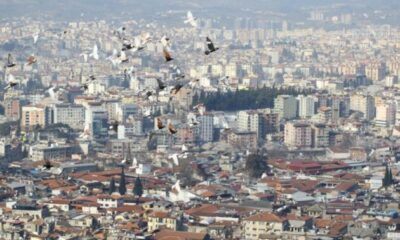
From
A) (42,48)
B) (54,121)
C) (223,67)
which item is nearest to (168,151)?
(54,121)

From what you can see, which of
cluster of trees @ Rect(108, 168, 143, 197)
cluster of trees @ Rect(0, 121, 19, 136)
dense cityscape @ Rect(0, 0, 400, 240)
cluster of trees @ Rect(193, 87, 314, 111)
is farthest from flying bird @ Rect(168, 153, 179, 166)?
cluster of trees @ Rect(193, 87, 314, 111)

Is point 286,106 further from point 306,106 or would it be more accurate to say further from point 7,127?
point 7,127

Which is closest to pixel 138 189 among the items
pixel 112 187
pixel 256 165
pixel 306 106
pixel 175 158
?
pixel 112 187

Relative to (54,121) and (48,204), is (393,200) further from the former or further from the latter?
(54,121)

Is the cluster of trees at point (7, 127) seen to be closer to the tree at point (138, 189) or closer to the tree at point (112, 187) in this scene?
the tree at point (112, 187)

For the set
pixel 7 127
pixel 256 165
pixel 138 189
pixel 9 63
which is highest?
pixel 9 63

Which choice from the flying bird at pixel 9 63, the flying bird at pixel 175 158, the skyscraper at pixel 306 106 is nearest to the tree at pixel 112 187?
the flying bird at pixel 175 158
